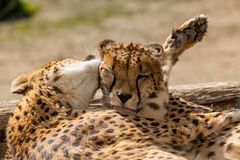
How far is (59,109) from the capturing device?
4.36 meters

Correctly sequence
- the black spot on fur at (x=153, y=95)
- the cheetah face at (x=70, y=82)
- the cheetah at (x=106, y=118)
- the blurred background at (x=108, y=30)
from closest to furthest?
the cheetah at (x=106, y=118) < the black spot on fur at (x=153, y=95) < the cheetah face at (x=70, y=82) < the blurred background at (x=108, y=30)

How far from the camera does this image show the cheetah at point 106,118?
4.04 m

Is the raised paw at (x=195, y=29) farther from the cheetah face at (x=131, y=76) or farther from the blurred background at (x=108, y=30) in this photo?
the blurred background at (x=108, y=30)

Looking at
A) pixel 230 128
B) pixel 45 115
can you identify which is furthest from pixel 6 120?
pixel 230 128

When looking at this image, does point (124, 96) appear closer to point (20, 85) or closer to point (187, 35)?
point (20, 85)

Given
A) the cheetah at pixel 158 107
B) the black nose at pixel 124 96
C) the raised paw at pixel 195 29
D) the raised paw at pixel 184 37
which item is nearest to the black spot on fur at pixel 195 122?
the cheetah at pixel 158 107

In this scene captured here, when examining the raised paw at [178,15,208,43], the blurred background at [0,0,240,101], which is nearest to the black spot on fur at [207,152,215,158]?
the raised paw at [178,15,208,43]

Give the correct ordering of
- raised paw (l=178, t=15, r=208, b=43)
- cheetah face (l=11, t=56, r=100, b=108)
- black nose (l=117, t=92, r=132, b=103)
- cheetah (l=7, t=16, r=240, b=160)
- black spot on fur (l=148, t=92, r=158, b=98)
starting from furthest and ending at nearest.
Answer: raised paw (l=178, t=15, r=208, b=43)
cheetah face (l=11, t=56, r=100, b=108)
black spot on fur (l=148, t=92, r=158, b=98)
black nose (l=117, t=92, r=132, b=103)
cheetah (l=7, t=16, r=240, b=160)

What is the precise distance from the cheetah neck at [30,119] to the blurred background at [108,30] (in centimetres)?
334

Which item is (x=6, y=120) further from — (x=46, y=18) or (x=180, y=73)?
(x=46, y=18)

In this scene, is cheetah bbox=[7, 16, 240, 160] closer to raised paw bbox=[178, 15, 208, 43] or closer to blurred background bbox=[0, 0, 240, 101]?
raised paw bbox=[178, 15, 208, 43]

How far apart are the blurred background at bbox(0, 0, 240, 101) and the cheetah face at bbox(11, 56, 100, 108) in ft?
10.6

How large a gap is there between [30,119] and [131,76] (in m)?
0.54

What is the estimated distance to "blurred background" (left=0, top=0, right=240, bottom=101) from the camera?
27.6ft
